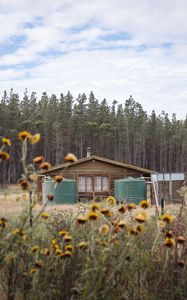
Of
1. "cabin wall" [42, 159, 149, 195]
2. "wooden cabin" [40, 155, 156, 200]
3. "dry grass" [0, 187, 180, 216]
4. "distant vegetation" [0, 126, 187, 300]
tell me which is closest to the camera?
"distant vegetation" [0, 126, 187, 300]

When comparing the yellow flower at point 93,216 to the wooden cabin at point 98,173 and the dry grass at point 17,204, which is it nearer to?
the dry grass at point 17,204

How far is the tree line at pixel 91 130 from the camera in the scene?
5794 cm

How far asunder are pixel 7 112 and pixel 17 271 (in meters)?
53.3

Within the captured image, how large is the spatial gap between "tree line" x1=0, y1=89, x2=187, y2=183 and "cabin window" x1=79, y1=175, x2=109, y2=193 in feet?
94.4

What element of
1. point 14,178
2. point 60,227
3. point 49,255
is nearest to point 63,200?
point 60,227

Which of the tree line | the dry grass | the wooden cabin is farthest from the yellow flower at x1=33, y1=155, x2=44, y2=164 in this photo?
the tree line

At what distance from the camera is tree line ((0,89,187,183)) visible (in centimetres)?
5794

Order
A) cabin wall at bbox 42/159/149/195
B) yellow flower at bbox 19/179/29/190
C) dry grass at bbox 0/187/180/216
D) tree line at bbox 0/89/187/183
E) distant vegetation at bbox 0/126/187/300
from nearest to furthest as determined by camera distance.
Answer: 1. yellow flower at bbox 19/179/29/190
2. distant vegetation at bbox 0/126/187/300
3. dry grass at bbox 0/187/180/216
4. cabin wall at bbox 42/159/149/195
5. tree line at bbox 0/89/187/183

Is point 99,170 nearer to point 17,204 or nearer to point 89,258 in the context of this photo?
point 17,204

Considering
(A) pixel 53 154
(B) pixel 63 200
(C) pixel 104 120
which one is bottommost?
(B) pixel 63 200

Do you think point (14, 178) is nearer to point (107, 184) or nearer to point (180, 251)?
point (107, 184)

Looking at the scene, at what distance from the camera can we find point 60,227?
440cm

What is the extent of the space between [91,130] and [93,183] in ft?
121

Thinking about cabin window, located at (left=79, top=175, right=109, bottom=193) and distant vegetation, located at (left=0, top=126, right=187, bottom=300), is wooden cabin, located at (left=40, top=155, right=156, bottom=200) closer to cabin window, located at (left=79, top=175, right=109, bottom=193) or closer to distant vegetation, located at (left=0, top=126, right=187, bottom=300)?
cabin window, located at (left=79, top=175, right=109, bottom=193)
